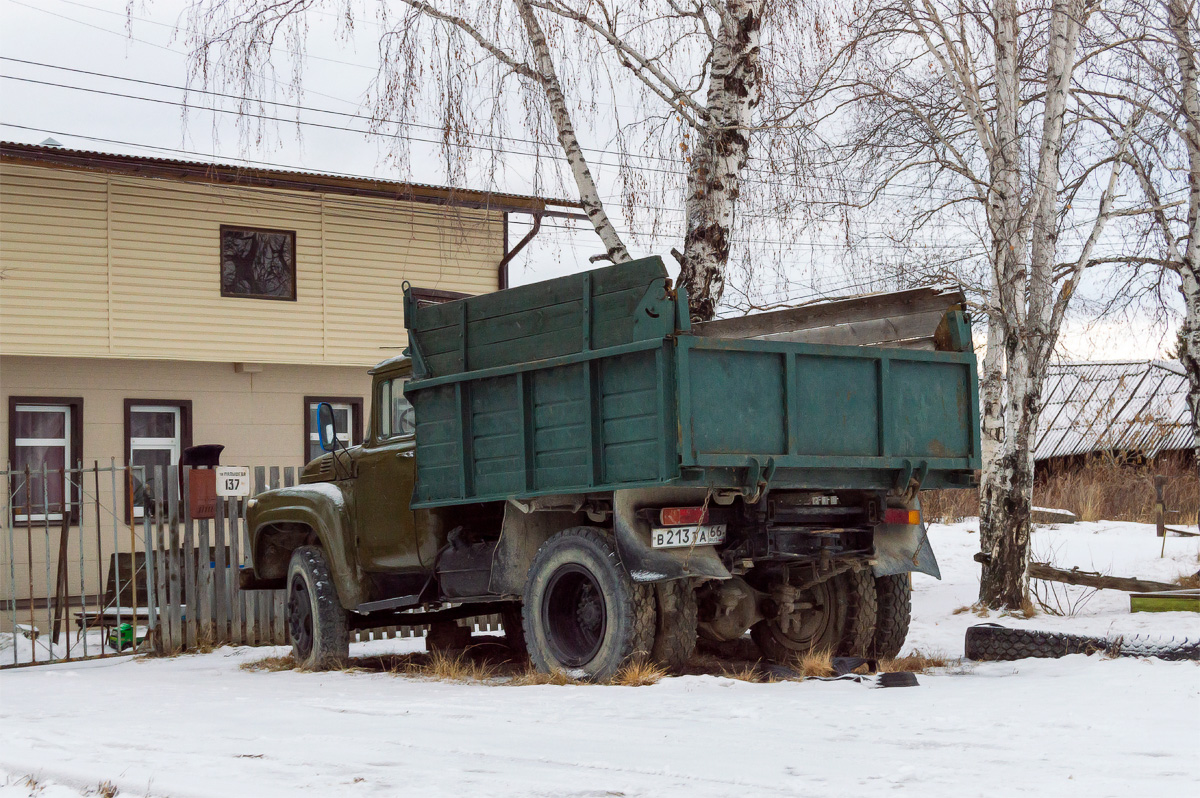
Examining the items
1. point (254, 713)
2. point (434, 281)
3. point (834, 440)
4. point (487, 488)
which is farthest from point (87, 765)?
point (434, 281)

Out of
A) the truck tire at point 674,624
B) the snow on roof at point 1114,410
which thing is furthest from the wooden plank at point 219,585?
the snow on roof at point 1114,410

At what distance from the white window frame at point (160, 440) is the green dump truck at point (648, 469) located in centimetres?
928

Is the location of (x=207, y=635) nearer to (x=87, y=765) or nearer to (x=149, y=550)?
(x=149, y=550)

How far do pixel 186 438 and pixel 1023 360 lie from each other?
12.0 metres

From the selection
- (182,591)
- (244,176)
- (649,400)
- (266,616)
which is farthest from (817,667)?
(244,176)

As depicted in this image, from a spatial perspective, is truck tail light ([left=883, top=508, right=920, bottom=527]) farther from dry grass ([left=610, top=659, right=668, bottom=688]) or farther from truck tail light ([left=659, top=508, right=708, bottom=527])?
dry grass ([left=610, top=659, right=668, bottom=688])

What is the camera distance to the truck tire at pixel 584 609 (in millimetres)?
7910

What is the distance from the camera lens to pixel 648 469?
301 inches

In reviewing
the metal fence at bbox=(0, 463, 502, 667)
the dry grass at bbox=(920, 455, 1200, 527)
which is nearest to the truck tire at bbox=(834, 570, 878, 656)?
the metal fence at bbox=(0, 463, 502, 667)

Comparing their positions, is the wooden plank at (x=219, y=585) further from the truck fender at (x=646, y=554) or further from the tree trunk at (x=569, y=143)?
the truck fender at (x=646, y=554)

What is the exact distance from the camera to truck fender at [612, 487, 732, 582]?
7.76 m

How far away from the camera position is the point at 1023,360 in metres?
12.1

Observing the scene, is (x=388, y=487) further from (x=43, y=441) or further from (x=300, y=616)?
(x=43, y=441)

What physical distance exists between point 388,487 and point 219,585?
3827 mm
